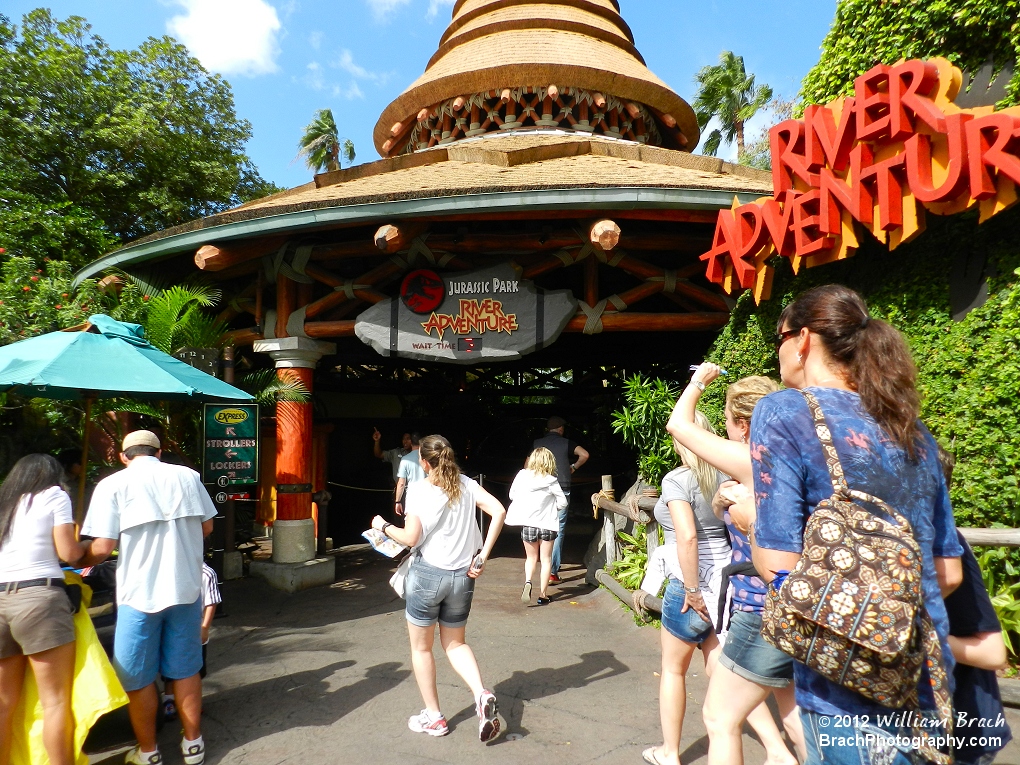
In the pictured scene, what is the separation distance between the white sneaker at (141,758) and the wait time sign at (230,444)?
322 centimetres

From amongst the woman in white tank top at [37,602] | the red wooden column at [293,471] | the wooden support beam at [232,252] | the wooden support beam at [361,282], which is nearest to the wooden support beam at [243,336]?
the red wooden column at [293,471]

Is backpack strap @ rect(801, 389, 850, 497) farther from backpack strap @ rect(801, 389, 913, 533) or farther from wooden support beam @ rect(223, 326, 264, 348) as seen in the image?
wooden support beam @ rect(223, 326, 264, 348)

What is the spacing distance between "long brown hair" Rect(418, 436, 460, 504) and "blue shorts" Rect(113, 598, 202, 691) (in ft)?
4.51

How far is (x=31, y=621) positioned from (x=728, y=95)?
32.0 meters

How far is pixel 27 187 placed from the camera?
1497cm

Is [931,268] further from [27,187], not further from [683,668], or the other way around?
[27,187]

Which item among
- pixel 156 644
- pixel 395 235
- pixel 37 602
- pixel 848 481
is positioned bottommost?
pixel 156 644

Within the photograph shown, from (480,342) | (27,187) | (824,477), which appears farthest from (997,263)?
(27,187)

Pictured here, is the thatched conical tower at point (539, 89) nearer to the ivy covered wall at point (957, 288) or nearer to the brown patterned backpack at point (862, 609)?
the ivy covered wall at point (957, 288)

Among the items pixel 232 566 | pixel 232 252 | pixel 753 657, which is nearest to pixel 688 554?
pixel 753 657

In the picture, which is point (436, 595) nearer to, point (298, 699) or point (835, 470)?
point (298, 699)

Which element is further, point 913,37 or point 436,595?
point 913,37

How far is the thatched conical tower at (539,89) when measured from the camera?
9.92 meters

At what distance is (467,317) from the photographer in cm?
658
